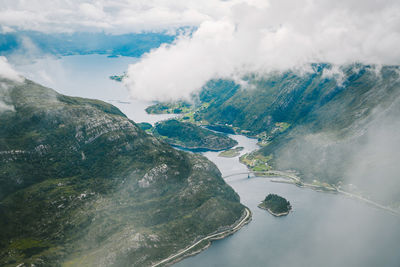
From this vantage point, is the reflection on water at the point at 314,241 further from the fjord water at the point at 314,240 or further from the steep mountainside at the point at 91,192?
the steep mountainside at the point at 91,192

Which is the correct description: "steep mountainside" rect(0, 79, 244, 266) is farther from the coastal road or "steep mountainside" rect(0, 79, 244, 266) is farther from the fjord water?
the fjord water

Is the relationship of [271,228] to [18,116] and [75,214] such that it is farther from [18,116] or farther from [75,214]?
[18,116]

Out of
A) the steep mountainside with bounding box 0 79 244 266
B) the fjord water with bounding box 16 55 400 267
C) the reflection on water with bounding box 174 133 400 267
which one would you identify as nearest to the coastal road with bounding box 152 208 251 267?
the steep mountainside with bounding box 0 79 244 266

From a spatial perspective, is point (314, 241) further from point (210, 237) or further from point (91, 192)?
point (91, 192)

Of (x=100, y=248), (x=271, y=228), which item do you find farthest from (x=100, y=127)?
(x=271, y=228)

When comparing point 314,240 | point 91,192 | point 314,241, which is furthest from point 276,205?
point 91,192

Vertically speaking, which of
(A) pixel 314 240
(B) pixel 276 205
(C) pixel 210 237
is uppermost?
(A) pixel 314 240
